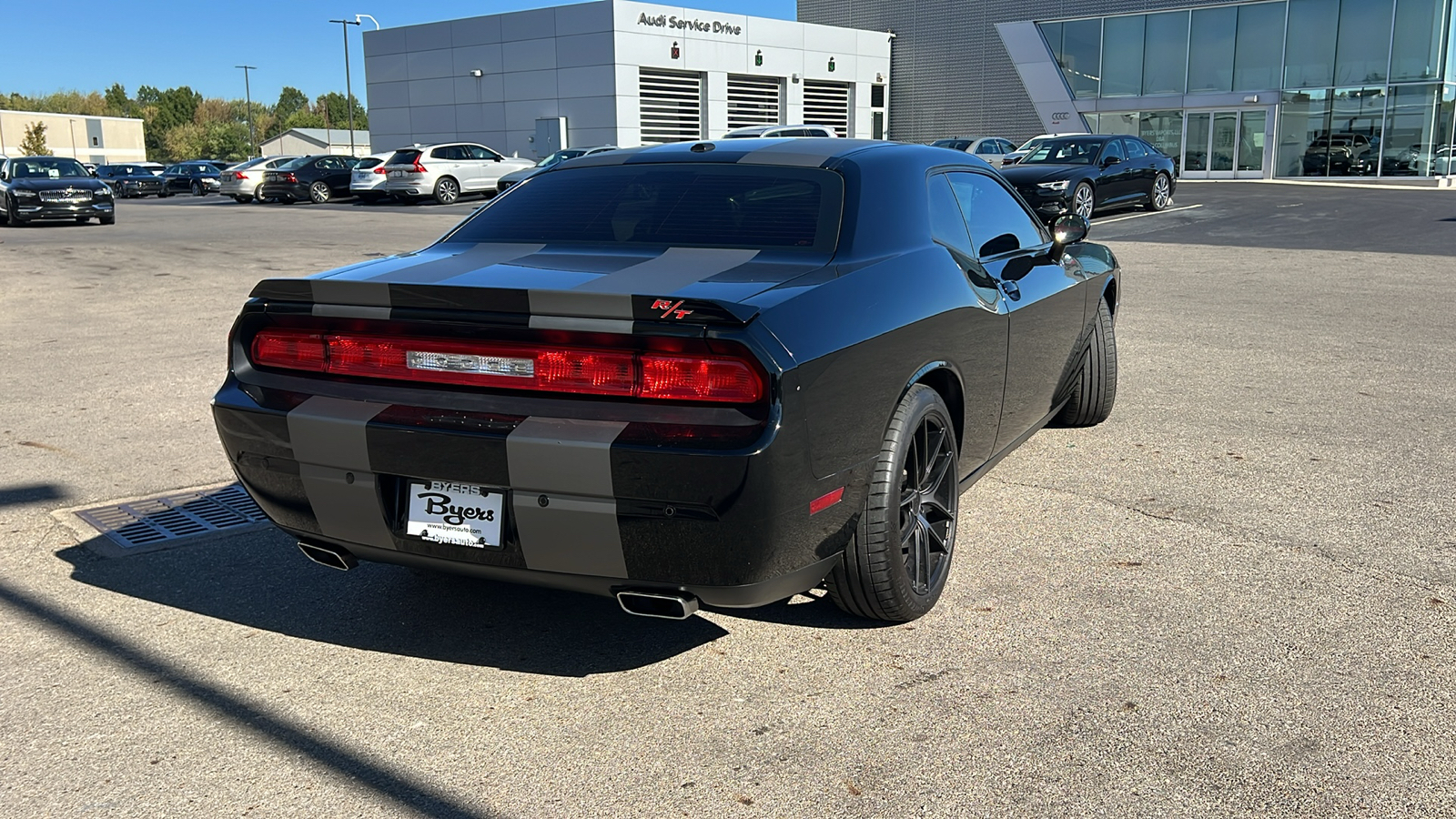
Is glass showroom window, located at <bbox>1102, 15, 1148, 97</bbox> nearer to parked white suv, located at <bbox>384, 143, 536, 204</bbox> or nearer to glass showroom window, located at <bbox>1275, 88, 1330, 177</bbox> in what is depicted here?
glass showroom window, located at <bbox>1275, 88, 1330, 177</bbox>

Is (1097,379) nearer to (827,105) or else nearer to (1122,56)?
(1122,56)

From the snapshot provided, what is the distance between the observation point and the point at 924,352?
3768 mm

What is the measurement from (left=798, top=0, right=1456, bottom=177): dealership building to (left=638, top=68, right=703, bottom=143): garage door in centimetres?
1226

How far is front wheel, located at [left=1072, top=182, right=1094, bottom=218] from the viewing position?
21.2 meters

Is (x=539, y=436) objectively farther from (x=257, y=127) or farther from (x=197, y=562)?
(x=257, y=127)

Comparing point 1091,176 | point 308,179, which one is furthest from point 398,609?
point 308,179

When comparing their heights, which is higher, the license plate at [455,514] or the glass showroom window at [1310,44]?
the glass showroom window at [1310,44]

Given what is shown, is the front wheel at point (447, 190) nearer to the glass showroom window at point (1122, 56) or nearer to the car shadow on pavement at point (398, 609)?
the glass showroom window at point (1122, 56)

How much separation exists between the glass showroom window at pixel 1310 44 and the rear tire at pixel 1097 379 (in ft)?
124

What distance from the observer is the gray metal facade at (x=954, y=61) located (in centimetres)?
4794

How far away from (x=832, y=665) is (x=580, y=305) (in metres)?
1.32

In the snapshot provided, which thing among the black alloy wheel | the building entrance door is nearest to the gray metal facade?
the building entrance door

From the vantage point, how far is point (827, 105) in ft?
168

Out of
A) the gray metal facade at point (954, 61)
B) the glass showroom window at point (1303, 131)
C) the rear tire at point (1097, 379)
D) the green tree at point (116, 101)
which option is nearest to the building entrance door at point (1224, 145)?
the glass showroom window at point (1303, 131)
